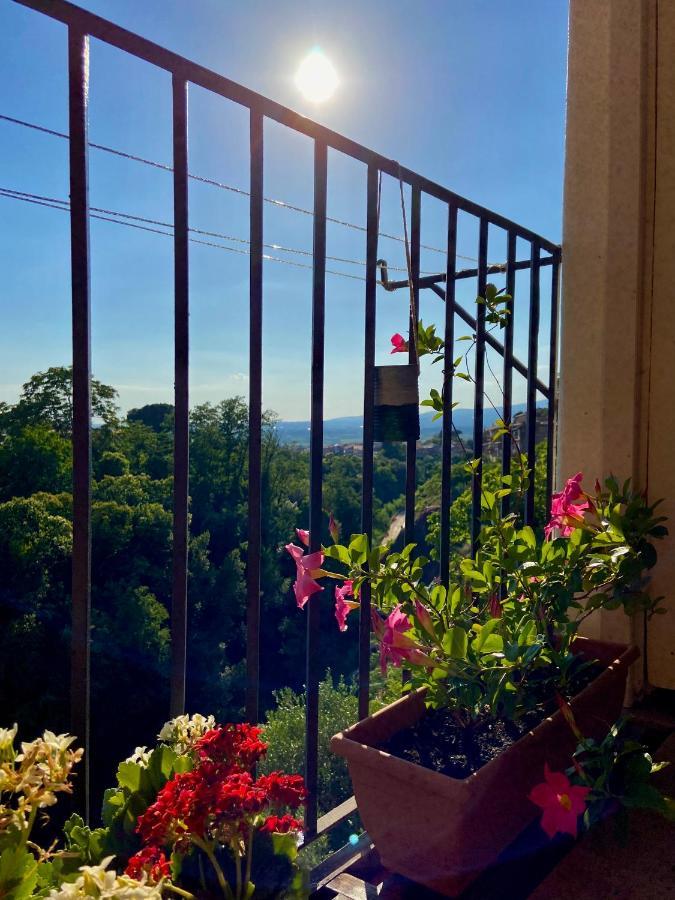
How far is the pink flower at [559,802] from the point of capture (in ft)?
2.93

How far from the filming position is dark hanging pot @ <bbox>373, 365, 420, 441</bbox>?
4.19 ft

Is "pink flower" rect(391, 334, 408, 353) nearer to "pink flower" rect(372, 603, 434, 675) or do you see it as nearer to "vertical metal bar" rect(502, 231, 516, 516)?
"vertical metal bar" rect(502, 231, 516, 516)

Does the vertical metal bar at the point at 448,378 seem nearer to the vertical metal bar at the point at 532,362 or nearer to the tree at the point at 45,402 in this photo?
the vertical metal bar at the point at 532,362

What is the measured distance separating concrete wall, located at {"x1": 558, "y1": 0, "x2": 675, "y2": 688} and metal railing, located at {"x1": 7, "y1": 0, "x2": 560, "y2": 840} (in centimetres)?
32

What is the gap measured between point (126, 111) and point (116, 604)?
561 inches

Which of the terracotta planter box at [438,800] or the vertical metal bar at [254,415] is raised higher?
the vertical metal bar at [254,415]

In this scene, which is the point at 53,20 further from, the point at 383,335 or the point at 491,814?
the point at 491,814

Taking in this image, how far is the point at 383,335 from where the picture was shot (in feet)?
4.42

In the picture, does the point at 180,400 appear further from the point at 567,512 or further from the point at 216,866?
the point at 567,512

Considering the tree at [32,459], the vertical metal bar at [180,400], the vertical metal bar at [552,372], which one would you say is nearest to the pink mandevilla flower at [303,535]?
the vertical metal bar at [180,400]

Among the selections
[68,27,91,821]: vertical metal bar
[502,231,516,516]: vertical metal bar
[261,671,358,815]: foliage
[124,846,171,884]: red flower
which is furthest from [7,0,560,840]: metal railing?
[261,671,358,815]: foliage

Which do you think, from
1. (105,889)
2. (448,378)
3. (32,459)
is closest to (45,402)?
(32,459)

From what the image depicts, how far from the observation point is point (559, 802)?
0.90 m

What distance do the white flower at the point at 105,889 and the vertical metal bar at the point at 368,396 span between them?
2.29 feet
